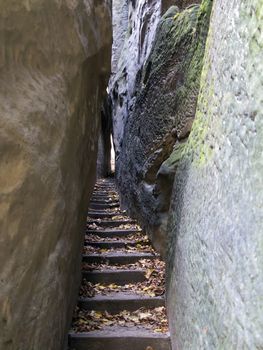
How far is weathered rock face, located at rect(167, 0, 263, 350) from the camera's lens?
1.69 meters

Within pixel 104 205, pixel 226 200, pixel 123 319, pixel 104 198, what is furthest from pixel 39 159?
pixel 104 198

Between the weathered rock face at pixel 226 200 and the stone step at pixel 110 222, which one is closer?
the weathered rock face at pixel 226 200

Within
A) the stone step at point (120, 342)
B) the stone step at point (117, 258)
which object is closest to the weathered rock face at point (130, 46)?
the stone step at point (117, 258)

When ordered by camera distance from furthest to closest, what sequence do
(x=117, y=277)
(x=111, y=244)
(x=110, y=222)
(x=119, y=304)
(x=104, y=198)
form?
(x=104, y=198), (x=110, y=222), (x=111, y=244), (x=117, y=277), (x=119, y=304)

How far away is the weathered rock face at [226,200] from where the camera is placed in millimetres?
1692

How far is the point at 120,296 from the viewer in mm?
4199

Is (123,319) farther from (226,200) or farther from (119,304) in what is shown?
(226,200)

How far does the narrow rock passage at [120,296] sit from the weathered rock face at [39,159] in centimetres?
53

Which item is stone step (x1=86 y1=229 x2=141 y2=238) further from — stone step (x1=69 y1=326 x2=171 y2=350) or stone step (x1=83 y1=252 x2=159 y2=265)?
stone step (x1=69 y1=326 x2=171 y2=350)

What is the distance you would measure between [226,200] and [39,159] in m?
1.08

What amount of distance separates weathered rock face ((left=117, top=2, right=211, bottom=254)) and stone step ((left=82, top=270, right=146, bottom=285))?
47 cm

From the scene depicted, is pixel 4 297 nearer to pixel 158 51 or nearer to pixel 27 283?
pixel 27 283

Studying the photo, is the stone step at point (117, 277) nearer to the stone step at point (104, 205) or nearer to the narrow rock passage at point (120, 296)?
the narrow rock passage at point (120, 296)

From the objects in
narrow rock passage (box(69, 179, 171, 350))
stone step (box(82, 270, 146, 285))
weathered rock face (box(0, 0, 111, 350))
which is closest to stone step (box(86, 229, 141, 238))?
narrow rock passage (box(69, 179, 171, 350))
